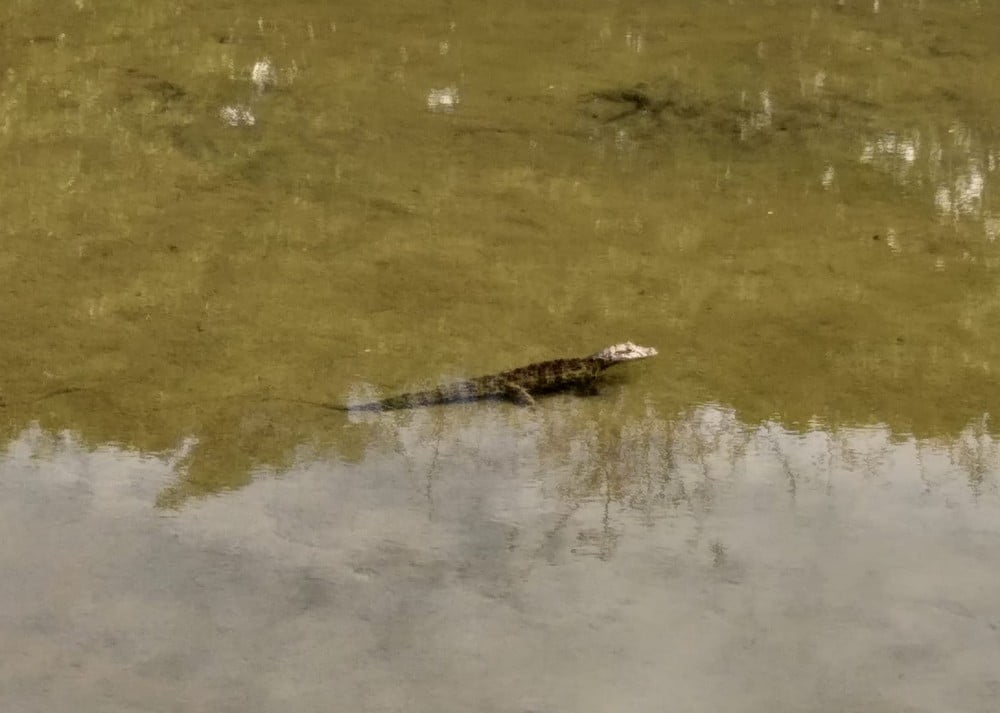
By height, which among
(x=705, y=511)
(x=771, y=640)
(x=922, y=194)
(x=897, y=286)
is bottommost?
(x=771, y=640)

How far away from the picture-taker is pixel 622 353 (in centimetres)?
457

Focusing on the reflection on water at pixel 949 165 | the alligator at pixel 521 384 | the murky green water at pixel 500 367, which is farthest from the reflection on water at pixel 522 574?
the reflection on water at pixel 949 165

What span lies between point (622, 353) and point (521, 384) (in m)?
0.42

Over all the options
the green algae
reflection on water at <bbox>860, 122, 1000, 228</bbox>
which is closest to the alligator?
the green algae

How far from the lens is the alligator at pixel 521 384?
4.46 meters

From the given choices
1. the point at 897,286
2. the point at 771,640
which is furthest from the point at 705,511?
the point at 897,286

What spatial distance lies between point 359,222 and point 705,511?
2.54 m

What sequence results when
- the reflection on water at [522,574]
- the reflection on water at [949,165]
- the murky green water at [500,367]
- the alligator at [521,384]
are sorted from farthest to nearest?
the reflection on water at [949,165]
the alligator at [521,384]
the murky green water at [500,367]
the reflection on water at [522,574]

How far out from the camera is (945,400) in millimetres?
4406

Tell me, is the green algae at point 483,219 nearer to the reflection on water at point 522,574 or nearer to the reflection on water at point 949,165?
the reflection on water at point 949,165

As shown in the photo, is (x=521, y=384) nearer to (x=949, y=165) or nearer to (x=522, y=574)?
(x=522, y=574)

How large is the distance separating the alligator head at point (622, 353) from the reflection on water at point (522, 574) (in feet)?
0.97

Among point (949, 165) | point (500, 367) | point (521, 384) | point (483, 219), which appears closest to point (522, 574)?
point (521, 384)

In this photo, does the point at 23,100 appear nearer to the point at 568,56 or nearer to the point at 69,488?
the point at 568,56
